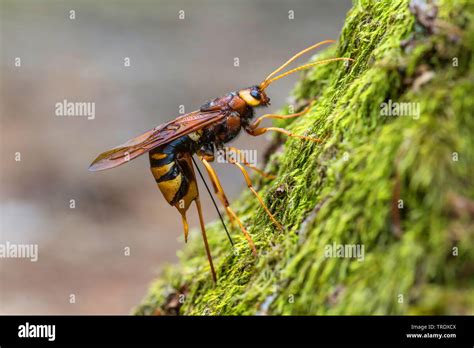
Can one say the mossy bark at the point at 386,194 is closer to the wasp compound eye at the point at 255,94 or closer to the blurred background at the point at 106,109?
the wasp compound eye at the point at 255,94

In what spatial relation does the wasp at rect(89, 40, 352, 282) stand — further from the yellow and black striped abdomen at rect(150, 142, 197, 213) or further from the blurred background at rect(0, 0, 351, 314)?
the blurred background at rect(0, 0, 351, 314)

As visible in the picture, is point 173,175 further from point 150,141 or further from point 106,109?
point 106,109

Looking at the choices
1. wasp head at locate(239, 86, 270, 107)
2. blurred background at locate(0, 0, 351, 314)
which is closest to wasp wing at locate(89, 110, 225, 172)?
wasp head at locate(239, 86, 270, 107)

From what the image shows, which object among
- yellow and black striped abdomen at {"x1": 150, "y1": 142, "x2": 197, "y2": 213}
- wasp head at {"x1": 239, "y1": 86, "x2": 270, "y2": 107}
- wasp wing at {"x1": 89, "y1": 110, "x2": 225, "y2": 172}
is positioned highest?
wasp head at {"x1": 239, "y1": 86, "x2": 270, "y2": 107}

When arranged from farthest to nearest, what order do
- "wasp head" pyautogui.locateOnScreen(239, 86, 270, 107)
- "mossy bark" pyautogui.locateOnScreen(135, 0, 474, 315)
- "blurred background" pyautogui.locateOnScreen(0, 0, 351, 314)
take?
"blurred background" pyautogui.locateOnScreen(0, 0, 351, 314)
"wasp head" pyautogui.locateOnScreen(239, 86, 270, 107)
"mossy bark" pyautogui.locateOnScreen(135, 0, 474, 315)

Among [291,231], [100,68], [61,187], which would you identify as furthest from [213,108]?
[100,68]

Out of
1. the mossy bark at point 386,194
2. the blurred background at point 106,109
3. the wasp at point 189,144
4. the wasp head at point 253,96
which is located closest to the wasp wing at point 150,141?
the wasp at point 189,144

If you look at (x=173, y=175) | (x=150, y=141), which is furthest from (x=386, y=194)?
(x=150, y=141)
